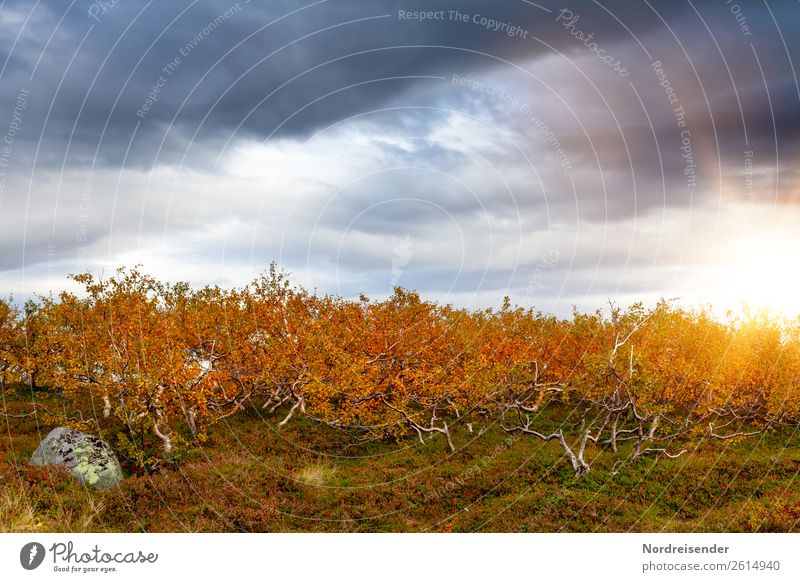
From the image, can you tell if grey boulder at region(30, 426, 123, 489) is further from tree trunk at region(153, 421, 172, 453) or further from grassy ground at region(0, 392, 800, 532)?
tree trunk at region(153, 421, 172, 453)

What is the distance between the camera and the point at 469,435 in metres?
45.8

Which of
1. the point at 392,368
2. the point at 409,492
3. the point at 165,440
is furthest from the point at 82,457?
the point at 392,368

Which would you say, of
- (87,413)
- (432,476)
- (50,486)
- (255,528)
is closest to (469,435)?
(432,476)

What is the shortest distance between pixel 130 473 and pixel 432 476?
60.9 feet

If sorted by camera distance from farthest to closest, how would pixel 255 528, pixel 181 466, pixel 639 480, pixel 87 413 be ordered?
pixel 87 413 → pixel 181 466 → pixel 639 480 → pixel 255 528

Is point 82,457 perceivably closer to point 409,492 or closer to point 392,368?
point 409,492

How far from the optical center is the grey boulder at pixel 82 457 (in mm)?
32219

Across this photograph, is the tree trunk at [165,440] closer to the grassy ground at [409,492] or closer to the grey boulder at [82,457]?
the grassy ground at [409,492]

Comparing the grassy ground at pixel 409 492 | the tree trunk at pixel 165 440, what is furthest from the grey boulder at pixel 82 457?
the tree trunk at pixel 165 440

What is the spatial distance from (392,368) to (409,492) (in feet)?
66.7

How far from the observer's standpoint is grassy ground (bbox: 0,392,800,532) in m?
26.9

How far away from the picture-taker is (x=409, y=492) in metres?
32.7

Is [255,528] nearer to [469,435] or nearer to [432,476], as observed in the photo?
[432,476]

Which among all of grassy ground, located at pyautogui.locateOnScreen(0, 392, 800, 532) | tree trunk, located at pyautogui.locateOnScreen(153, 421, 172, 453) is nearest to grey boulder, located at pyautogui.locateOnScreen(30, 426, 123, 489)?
grassy ground, located at pyautogui.locateOnScreen(0, 392, 800, 532)
